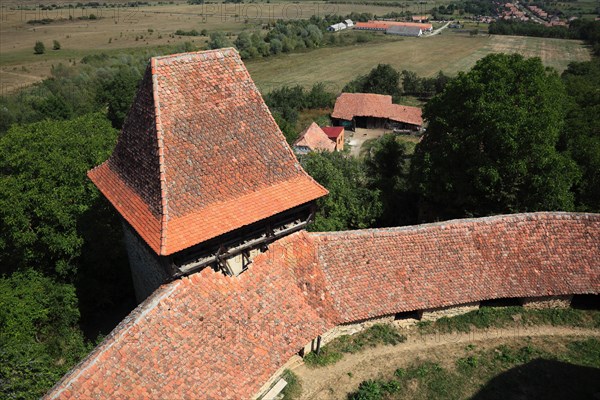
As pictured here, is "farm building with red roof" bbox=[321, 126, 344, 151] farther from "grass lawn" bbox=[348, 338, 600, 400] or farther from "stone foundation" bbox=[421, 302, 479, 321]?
"grass lawn" bbox=[348, 338, 600, 400]

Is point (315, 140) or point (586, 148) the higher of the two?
point (586, 148)

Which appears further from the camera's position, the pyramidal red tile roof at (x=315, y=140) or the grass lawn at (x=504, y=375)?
the pyramidal red tile roof at (x=315, y=140)

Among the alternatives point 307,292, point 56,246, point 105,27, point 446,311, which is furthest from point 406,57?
point 307,292

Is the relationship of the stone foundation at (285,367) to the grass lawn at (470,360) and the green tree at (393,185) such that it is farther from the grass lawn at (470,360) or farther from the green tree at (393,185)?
the green tree at (393,185)

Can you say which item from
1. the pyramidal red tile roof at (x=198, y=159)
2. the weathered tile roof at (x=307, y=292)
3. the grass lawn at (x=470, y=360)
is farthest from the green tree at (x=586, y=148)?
the pyramidal red tile roof at (x=198, y=159)

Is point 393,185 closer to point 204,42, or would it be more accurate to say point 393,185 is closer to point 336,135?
point 336,135

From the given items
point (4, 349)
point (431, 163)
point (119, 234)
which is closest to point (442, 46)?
point (431, 163)
